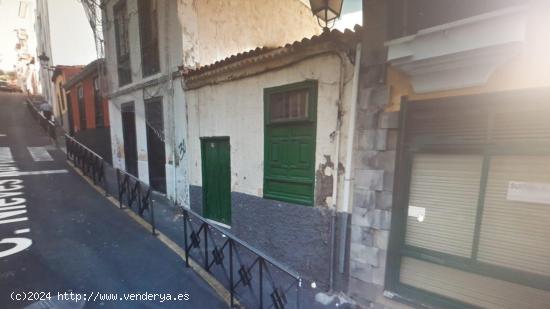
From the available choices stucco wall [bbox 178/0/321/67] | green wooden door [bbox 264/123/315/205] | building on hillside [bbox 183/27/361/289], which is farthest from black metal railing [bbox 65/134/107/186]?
green wooden door [bbox 264/123/315/205]

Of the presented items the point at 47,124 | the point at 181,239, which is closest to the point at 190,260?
the point at 181,239

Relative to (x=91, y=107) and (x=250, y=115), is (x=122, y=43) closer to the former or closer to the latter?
(x=91, y=107)

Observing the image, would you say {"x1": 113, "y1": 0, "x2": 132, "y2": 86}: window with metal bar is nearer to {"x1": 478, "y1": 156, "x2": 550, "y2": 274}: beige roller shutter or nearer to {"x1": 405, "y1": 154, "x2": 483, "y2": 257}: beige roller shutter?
{"x1": 405, "y1": 154, "x2": 483, "y2": 257}: beige roller shutter

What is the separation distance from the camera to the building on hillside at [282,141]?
4.01m

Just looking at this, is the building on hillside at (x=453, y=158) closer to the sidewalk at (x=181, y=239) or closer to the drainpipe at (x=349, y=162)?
the drainpipe at (x=349, y=162)

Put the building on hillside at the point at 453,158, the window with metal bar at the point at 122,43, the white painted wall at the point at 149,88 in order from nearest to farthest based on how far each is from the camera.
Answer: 1. the building on hillside at the point at 453,158
2. the white painted wall at the point at 149,88
3. the window with metal bar at the point at 122,43

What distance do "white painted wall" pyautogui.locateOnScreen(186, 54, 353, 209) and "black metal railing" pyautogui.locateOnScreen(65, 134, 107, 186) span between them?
416 cm

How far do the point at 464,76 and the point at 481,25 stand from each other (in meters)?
0.50

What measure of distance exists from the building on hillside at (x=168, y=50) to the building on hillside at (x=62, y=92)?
928cm

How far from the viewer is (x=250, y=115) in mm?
5324

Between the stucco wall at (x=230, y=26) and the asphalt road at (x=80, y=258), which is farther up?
the stucco wall at (x=230, y=26)

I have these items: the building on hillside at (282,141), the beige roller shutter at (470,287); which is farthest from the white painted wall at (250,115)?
the beige roller shutter at (470,287)

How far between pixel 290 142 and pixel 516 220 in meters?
3.12

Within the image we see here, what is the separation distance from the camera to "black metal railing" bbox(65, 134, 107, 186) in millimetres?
8977
